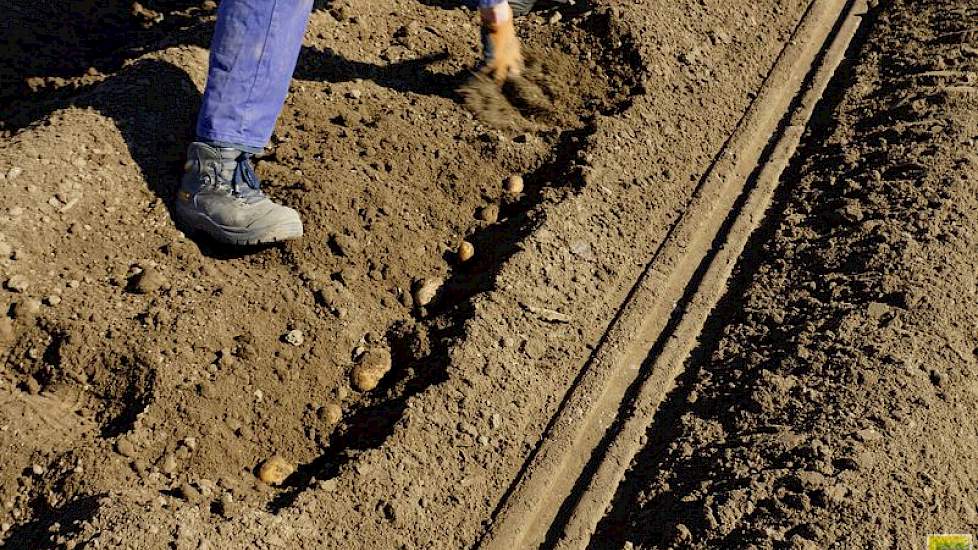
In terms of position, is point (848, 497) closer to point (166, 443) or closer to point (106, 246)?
point (166, 443)

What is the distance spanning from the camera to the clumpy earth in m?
2.89

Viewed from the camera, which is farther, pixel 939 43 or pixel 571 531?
pixel 939 43

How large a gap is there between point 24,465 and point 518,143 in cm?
224

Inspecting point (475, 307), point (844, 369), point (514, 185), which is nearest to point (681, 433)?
point (844, 369)

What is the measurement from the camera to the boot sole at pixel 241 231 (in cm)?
352

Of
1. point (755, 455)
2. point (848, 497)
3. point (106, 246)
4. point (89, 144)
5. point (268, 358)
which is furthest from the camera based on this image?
point (89, 144)

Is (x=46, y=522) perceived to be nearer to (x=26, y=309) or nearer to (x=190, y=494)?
(x=190, y=494)

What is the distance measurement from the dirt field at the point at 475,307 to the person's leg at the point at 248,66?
33cm

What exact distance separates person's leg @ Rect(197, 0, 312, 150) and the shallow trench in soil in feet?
1.05

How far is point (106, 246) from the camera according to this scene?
11.5 ft

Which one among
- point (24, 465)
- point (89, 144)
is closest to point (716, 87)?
point (89, 144)
